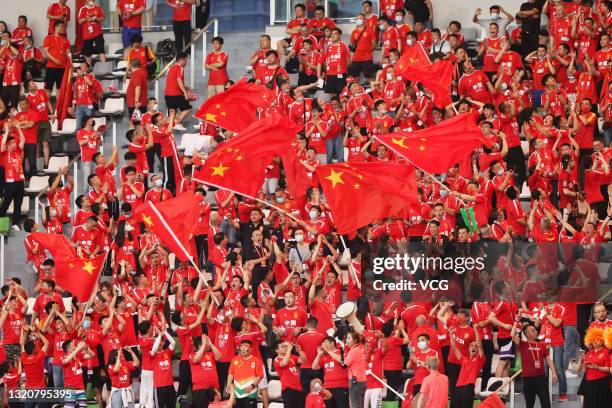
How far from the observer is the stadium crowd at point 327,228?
2580cm

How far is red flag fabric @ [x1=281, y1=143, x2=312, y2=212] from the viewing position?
93.1ft

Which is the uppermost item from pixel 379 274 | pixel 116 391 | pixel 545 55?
pixel 545 55

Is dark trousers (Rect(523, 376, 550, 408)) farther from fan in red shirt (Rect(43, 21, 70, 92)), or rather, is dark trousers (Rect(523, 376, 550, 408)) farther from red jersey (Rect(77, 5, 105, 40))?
red jersey (Rect(77, 5, 105, 40))

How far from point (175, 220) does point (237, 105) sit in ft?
10.5

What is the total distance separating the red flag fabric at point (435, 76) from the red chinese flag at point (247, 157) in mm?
2952

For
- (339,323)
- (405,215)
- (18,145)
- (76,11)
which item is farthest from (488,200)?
(76,11)

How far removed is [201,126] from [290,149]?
361cm

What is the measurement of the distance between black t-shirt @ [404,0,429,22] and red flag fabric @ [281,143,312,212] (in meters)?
5.19

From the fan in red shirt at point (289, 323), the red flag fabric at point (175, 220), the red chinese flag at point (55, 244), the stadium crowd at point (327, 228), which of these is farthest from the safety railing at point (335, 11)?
the fan in red shirt at point (289, 323)

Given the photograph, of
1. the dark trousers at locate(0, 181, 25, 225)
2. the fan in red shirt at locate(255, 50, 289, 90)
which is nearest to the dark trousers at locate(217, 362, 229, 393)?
the dark trousers at locate(0, 181, 25, 225)

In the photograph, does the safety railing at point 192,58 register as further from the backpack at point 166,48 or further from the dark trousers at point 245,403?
the dark trousers at point 245,403

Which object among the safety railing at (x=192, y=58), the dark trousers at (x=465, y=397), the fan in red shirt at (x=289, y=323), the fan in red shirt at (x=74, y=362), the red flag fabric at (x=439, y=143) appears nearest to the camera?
the dark trousers at (x=465, y=397)

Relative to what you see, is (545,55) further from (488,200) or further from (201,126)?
(201,126)

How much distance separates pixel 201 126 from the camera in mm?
31359
